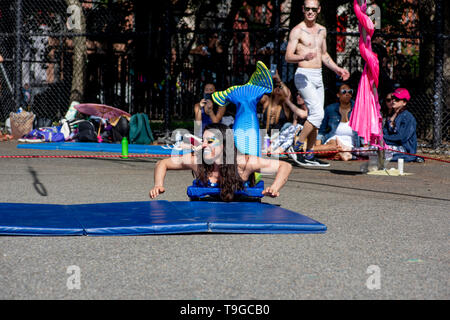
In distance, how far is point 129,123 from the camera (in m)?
13.2

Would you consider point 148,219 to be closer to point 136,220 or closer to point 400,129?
point 136,220

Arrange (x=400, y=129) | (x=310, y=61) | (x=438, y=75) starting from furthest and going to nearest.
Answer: (x=438, y=75), (x=400, y=129), (x=310, y=61)

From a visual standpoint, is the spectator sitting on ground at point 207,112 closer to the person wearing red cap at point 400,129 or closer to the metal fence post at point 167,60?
the metal fence post at point 167,60

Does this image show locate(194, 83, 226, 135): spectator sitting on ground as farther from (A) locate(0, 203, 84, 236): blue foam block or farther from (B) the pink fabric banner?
(A) locate(0, 203, 84, 236): blue foam block

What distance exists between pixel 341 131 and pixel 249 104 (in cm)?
487

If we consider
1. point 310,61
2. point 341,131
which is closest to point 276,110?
point 341,131

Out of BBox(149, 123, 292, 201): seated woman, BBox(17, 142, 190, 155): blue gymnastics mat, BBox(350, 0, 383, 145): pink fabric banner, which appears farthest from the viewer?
BBox(17, 142, 190, 155): blue gymnastics mat

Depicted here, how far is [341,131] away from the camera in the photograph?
11.0 metres

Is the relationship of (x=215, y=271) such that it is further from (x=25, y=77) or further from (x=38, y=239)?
(x=25, y=77)

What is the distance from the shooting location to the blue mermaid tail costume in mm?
6082

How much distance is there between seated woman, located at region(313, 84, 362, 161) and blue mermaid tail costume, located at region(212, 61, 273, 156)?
4.50m

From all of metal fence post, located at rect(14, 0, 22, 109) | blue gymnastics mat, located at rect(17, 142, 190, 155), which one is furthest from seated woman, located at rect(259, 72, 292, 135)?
metal fence post, located at rect(14, 0, 22, 109)

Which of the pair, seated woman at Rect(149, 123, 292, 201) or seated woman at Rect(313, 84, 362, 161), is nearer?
seated woman at Rect(149, 123, 292, 201)
